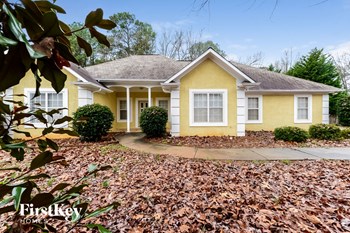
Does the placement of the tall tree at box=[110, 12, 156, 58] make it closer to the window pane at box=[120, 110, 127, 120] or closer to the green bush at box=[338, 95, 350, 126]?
the window pane at box=[120, 110, 127, 120]

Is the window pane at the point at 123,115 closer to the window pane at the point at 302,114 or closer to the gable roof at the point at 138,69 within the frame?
the gable roof at the point at 138,69

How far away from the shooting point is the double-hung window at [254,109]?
558 inches

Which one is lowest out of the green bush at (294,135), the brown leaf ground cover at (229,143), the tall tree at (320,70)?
the brown leaf ground cover at (229,143)

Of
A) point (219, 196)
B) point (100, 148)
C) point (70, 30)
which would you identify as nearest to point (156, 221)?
point (219, 196)

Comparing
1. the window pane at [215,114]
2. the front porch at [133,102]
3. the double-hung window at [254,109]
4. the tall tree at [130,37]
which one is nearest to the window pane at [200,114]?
the window pane at [215,114]

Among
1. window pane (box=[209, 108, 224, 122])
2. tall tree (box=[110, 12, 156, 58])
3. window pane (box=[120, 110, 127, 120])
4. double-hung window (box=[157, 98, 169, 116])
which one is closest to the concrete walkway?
window pane (box=[209, 108, 224, 122])

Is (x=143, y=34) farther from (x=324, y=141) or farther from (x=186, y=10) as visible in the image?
(x=186, y=10)

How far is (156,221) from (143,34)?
29289mm

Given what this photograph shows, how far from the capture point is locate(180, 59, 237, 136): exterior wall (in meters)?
10.9

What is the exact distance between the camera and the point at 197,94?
1104cm

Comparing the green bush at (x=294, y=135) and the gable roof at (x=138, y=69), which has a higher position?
the gable roof at (x=138, y=69)

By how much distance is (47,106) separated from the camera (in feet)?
35.5

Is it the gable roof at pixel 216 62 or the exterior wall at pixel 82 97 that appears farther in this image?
the exterior wall at pixel 82 97

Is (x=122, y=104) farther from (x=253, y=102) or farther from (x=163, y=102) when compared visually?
(x=253, y=102)
